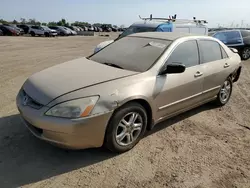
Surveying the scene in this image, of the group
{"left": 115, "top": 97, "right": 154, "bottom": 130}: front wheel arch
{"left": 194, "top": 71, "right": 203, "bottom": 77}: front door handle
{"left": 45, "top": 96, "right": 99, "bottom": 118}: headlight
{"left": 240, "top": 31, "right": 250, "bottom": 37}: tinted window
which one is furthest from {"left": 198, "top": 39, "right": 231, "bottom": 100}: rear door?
{"left": 240, "top": 31, "right": 250, "bottom": 37}: tinted window

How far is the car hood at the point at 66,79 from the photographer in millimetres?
3059

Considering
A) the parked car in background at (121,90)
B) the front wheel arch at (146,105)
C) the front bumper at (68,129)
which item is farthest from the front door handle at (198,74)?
the front bumper at (68,129)

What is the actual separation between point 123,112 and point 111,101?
25 centimetres

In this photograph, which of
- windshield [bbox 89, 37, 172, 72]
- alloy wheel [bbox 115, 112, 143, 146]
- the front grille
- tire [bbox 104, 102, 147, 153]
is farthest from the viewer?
windshield [bbox 89, 37, 172, 72]

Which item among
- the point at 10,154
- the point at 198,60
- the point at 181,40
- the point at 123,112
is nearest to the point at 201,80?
the point at 198,60

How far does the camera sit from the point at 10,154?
3.21 m

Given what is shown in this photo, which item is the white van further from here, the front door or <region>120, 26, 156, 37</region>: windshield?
the front door

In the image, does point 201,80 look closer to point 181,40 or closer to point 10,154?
point 181,40

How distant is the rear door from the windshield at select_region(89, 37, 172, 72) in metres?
0.88

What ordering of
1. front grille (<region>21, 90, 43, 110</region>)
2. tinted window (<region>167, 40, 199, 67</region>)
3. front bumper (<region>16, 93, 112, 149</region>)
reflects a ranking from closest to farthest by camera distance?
1. front bumper (<region>16, 93, 112, 149</region>)
2. front grille (<region>21, 90, 43, 110</region>)
3. tinted window (<region>167, 40, 199, 67</region>)

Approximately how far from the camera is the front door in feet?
12.0

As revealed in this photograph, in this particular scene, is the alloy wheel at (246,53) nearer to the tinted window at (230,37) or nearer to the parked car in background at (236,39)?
the parked car in background at (236,39)

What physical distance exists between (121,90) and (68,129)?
81 cm

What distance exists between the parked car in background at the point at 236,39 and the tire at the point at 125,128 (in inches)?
398
